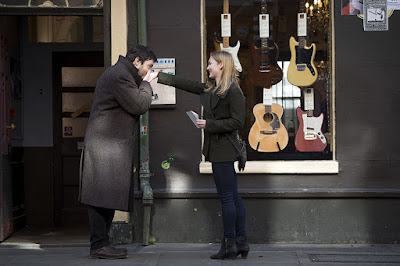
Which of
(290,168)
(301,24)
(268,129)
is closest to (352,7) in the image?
(301,24)

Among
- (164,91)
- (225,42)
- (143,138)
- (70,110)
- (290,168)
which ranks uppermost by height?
(225,42)

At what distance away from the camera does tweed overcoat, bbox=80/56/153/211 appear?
607 centimetres

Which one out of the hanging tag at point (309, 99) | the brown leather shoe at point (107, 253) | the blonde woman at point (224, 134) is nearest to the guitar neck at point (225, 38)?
the hanging tag at point (309, 99)

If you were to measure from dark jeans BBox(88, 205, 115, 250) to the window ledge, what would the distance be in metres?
1.49

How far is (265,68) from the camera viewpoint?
7648mm

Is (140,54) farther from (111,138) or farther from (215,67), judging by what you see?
(111,138)

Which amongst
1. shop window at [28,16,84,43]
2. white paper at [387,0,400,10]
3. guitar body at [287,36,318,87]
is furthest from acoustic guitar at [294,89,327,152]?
shop window at [28,16,84,43]

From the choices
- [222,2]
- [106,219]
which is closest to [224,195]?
[106,219]

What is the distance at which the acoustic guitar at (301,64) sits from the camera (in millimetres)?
7605

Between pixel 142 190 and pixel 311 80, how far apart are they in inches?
86.8

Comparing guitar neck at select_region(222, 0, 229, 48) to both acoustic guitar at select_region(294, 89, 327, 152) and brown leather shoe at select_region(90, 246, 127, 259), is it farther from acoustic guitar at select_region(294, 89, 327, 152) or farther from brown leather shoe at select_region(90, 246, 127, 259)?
brown leather shoe at select_region(90, 246, 127, 259)

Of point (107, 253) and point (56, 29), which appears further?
point (56, 29)

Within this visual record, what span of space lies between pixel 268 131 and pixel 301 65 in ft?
2.67

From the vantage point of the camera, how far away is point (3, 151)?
793 centimetres
